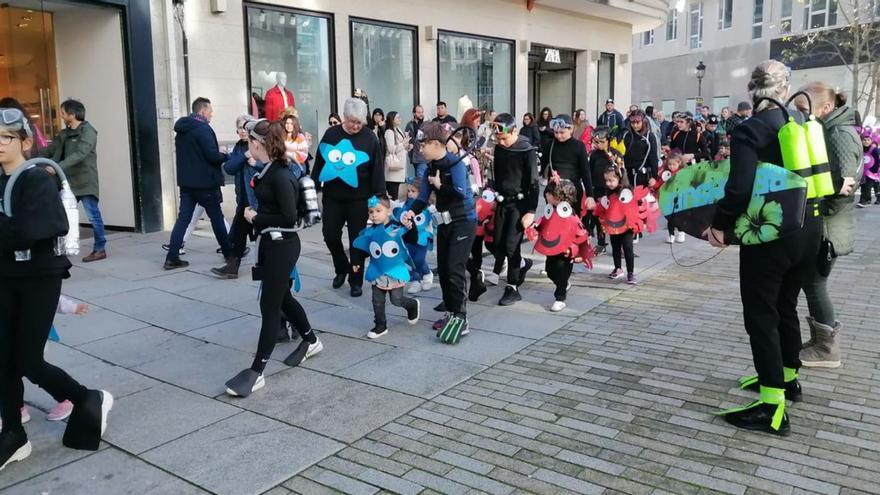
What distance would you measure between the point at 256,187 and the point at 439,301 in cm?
292

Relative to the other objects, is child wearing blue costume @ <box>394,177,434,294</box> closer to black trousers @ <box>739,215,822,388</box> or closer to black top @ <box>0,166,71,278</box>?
black trousers @ <box>739,215,822,388</box>

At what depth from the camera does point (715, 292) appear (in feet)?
24.6

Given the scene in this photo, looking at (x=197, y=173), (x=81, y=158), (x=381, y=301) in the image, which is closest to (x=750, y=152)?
(x=381, y=301)

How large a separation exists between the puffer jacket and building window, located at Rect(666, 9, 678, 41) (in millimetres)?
40325

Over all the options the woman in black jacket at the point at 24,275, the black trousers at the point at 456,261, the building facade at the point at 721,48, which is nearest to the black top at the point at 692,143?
the black trousers at the point at 456,261

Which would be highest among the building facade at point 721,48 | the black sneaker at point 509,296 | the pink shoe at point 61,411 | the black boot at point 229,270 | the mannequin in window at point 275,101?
the building facade at point 721,48

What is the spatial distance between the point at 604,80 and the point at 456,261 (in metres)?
18.5

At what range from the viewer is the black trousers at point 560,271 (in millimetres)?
6895

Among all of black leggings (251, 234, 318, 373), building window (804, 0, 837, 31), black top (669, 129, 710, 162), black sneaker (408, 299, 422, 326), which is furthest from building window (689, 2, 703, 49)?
black leggings (251, 234, 318, 373)

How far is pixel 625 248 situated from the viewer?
7902 millimetres

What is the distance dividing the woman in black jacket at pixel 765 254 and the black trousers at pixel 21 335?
3705 millimetres

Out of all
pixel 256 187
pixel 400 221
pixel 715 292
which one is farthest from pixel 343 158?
pixel 715 292

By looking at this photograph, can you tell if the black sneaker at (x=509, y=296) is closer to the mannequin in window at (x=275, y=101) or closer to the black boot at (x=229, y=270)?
the black boot at (x=229, y=270)

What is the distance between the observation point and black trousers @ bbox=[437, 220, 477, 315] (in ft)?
19.3
